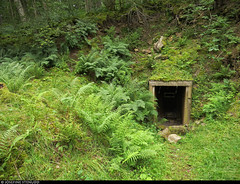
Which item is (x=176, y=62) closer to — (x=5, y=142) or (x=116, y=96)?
(x=116, y=96)

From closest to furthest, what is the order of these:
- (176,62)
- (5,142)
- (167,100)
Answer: (5,142) < (176,62) < (167,100)

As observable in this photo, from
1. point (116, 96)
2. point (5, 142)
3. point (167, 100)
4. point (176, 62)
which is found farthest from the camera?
point (167, 100)

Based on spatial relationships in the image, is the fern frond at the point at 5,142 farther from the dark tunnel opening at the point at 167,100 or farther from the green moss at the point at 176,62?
the dark tunnel opening at the point at 167,100

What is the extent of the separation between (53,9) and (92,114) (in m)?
7.60

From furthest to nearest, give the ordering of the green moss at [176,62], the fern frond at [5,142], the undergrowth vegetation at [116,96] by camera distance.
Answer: the green moss at [176,62] → the undergrowth vegetation at [116,96] → the fern frond at [5,142]

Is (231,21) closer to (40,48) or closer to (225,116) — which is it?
(225,116)

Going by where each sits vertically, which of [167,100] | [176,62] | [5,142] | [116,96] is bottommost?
[167,100]

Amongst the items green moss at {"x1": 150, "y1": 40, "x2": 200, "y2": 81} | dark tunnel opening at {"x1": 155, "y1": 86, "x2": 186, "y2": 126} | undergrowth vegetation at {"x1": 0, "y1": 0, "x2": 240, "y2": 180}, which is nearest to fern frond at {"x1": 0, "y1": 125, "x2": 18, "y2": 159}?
undergrowth vegetation at {"x1": 0, "y1": 0, "x2": 240, "y2": 180}

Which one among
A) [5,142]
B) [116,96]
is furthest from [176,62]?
[5,142]

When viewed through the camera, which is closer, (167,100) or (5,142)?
(5,142)

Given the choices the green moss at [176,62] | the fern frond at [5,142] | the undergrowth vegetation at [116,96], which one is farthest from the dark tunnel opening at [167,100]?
the fern frond at [5,142]

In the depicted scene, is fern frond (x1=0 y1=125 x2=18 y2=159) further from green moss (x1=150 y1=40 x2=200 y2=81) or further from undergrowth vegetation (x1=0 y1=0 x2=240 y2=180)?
green moss (x1=150 y1=40 x2=200 y2=81)

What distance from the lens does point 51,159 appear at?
2.93 metres

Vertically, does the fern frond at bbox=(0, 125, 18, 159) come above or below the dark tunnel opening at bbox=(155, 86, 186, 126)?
above
